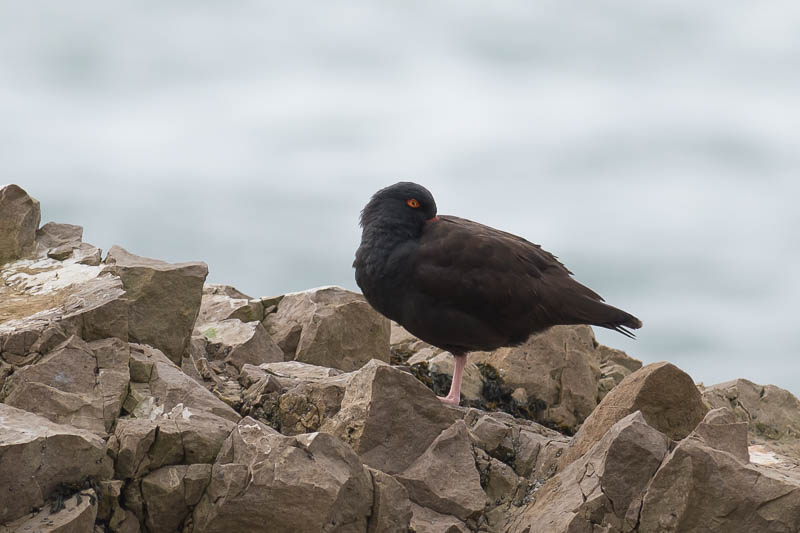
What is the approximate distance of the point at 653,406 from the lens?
9.90m

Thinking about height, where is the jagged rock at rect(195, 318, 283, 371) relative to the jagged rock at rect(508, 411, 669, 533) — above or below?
below

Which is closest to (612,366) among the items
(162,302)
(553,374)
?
(553,374)

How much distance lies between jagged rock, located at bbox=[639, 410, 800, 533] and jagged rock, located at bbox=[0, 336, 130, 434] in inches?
199

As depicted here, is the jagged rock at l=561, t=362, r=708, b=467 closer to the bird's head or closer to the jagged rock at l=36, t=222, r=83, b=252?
the bird's head

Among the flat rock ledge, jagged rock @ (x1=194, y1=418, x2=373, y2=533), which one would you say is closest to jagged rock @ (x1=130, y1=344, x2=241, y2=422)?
the flat rock ledge

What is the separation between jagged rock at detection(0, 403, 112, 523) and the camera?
7281 millimetres

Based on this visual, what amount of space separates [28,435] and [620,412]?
5.73 meters

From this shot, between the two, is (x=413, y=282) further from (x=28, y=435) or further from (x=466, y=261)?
(x=28, y=435)

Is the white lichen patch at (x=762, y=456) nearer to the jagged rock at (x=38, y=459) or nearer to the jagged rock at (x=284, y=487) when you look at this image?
the jagged rock at (x=284, y=487)

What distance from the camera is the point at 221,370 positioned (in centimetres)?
1185

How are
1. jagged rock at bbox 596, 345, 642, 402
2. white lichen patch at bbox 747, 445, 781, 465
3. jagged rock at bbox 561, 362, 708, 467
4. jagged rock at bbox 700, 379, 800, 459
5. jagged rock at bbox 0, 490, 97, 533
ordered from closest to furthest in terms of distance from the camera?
jagged rock at bbox 0, 490, 97, 533 → jagged rock at bbox 561, 362, 708, 467 → white lichen patch at bbox 747, 445, 781, 465 → jagged rock at bbox 700, 379, 800, 459 → jagged rock at bbox 596, 345, 642, 402

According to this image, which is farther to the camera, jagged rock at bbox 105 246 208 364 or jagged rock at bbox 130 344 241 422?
jagged rock at bbox 105 246 208 364

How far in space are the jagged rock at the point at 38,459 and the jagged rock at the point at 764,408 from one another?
9.72 metres

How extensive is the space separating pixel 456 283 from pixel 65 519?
5665mm
